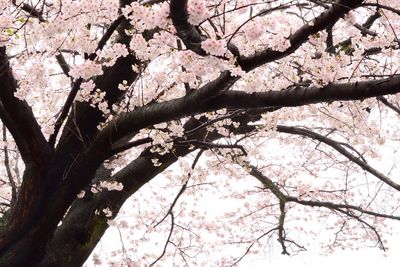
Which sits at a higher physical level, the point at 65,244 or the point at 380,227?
the point at 380,227

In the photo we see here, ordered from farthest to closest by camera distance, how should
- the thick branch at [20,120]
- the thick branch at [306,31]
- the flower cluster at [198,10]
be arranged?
the thick branch at [20,120] < the thick branch at [306,31] < the flower cluster at [198,10]

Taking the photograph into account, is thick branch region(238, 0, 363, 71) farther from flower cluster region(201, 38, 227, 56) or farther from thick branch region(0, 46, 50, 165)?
thick branch region(0, 46, 50, 165)

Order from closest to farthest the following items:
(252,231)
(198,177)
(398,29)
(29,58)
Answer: (29,58), (398,29), (198,177), (252,231)

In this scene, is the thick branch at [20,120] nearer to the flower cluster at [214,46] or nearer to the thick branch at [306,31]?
the flower cluster at [214,46]

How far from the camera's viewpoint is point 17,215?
469 cm

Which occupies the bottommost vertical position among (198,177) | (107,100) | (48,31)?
(48,31)

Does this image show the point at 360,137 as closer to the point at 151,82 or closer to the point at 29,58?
the point at 151,82

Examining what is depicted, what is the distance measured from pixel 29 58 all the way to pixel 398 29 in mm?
4055

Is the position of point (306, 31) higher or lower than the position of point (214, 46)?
higher

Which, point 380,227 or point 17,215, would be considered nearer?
point 17,215

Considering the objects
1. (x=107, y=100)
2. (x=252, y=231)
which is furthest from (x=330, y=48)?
(x=252, y=231)

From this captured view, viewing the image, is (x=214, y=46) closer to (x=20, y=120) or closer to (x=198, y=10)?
(x=198, y=10)

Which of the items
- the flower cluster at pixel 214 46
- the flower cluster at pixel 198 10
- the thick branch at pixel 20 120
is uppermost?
the thick branch at pixel 20 120

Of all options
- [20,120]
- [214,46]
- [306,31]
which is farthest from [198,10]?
[20,120]
